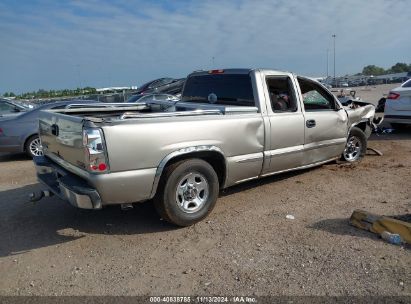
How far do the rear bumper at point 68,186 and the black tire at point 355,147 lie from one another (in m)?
5.09

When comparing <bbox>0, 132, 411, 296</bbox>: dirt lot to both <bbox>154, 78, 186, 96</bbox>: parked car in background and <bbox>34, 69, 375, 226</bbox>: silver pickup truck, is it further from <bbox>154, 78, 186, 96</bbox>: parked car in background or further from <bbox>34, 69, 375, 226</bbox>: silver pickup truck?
<bbox>154, 78, 186, 96</bbox>: parked car in background

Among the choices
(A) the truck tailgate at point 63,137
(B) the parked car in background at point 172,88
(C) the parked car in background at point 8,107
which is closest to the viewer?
(A) the truck tailgate at point 63,137

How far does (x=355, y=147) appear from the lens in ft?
24.1

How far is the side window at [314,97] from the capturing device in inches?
240

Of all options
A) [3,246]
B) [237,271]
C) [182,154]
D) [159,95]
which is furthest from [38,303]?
[159,95]

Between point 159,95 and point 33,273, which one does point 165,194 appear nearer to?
point 33,273

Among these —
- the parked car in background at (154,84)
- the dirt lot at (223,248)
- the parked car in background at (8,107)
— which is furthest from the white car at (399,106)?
the parked car in background at (154,84)

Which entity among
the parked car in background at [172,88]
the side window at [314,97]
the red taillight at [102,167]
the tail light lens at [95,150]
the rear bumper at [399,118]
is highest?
the parked car in background at [172,88]

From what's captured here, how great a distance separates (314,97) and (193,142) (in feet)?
10.6

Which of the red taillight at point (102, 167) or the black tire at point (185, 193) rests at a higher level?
the red taillight at point (102, 167)

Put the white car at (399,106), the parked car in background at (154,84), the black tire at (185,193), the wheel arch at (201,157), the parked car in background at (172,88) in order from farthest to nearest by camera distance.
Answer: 1. the parked car in background at (154,84)
2. the parked car in background at (172,88)
3. the white car at (399,106)
4. the black tire at (185,193)
5. the wheel arch at (201,157)

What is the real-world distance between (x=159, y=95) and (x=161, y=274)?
1249 centimetres

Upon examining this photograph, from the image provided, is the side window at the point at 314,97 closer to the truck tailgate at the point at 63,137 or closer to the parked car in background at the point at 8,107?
the truck tailgate at the point at 63,137

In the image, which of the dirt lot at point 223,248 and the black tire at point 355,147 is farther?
the black tire at point 355,147
